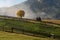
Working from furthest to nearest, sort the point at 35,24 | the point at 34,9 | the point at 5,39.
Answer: the point at 34,9 → the point at 35,24 → the point at 5,39

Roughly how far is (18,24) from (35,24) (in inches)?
213

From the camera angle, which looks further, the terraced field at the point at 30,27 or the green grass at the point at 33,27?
the green grass at the point at 33,27

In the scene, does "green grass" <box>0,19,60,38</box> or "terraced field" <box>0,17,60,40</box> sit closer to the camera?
"terraced field" <box>0,17,60,40</box>

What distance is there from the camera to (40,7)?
16175 centimetres

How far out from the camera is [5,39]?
2962 centimetres

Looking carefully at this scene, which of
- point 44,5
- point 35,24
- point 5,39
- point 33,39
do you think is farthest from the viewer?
point 44,5

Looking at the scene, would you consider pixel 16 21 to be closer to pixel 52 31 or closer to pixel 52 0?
pixel 52 31

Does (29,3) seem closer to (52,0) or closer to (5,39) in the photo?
(52,0)

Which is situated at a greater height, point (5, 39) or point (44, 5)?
point (44, 5)

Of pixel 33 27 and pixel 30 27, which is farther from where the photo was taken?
pixel 33 27

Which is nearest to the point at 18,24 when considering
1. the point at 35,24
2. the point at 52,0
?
the point at 35,24

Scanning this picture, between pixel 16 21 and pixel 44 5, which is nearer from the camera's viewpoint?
pixel 16 21

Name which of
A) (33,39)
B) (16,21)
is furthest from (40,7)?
(33,39)

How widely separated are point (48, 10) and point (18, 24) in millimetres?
117502
